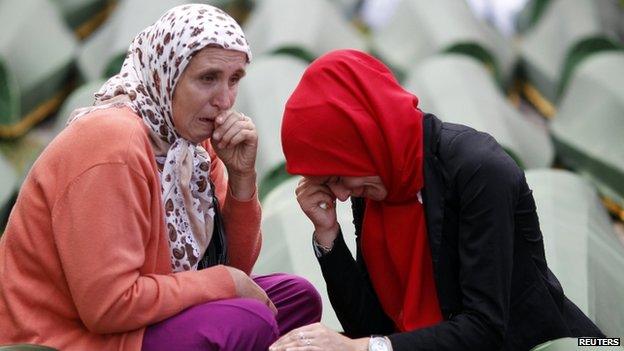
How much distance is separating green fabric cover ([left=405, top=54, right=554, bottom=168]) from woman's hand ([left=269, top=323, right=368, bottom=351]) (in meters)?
1.70

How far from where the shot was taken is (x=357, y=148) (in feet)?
4.94

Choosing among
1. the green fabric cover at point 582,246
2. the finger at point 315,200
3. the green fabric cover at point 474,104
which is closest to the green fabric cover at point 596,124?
the green fabric cover at point 474,104

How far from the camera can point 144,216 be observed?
143 centimetres

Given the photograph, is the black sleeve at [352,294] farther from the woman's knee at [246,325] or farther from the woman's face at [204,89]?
the woman's face at [204,89]

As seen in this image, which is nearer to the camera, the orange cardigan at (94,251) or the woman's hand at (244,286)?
the orange cardigan at (94,251)

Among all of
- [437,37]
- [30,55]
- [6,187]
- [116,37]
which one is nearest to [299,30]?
[437,37]

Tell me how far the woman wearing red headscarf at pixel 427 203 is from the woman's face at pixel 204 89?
105 millimetres

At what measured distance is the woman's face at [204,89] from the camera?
153 centimetres

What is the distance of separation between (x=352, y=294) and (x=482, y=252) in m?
0.31

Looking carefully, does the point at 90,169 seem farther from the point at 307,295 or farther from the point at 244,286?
the point at 307,295

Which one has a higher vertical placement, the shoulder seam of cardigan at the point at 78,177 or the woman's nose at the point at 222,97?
the woman's nose at the point at 222,97

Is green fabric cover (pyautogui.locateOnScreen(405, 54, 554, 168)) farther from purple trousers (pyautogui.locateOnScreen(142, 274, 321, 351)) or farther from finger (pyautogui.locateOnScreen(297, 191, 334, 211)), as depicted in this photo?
purple trousers (pyautogui.locateOnScreen(142, 274, 321, 351))

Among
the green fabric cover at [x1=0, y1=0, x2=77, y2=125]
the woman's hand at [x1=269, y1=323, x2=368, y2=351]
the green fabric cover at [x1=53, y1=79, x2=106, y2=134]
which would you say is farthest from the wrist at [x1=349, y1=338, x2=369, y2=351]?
the green fabric cover at [x1=0, y1=0, x2=77, y2=125]

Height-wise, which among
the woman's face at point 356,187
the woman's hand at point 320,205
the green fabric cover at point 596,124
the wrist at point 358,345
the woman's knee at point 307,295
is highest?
the woman's face at point 356,187
